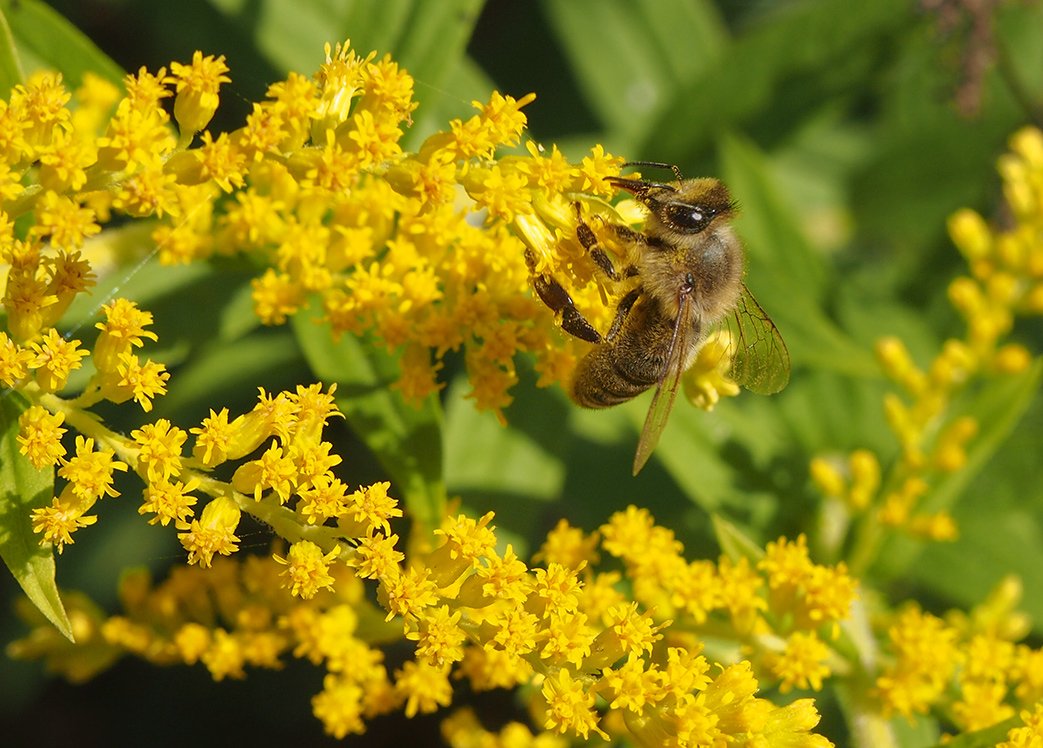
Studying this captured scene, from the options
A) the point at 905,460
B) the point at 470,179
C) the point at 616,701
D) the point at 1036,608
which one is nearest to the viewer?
the point at 616,701

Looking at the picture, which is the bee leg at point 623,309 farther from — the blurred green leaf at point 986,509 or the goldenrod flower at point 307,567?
the blurred green leaf at point 986,509

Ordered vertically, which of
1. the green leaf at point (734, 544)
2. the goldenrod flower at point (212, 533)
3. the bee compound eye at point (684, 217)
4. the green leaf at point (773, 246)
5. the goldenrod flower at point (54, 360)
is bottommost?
the goldenrod flower at point (212, 533)

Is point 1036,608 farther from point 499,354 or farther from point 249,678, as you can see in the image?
point 249,678

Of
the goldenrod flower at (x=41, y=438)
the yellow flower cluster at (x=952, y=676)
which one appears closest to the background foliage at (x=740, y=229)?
the yellow flower cluster at (x=952, y=676)

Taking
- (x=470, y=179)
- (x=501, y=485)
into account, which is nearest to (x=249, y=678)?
(x=501, y=485)

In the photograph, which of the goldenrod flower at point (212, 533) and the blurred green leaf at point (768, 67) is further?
the blurred green leaf at point (768, 67)

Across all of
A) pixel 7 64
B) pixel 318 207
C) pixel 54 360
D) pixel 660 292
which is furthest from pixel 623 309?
pixel 7 64
